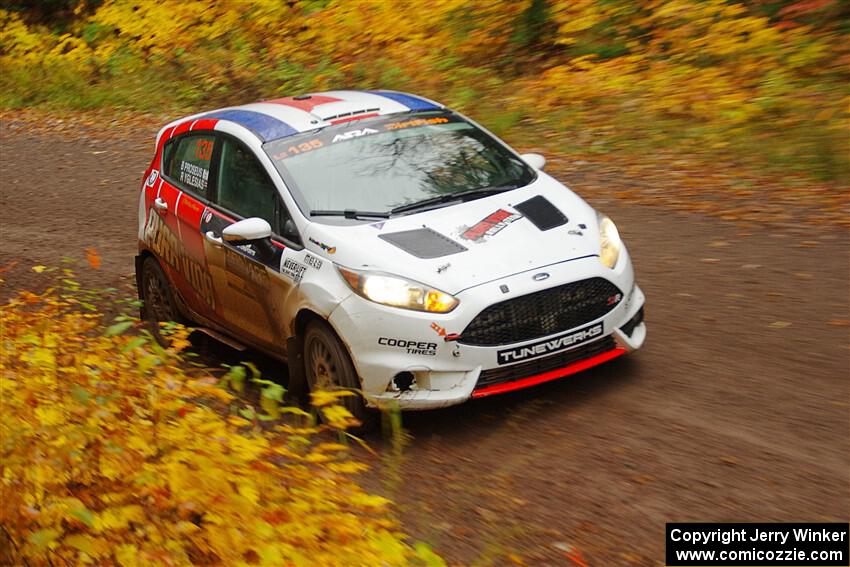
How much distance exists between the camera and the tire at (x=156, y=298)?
336 inches

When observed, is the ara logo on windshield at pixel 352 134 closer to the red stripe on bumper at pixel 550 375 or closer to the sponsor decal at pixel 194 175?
the sponsor decal at pixel 194 175

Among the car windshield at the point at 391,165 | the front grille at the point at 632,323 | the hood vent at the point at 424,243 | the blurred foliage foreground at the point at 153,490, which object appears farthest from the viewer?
the car windshield at the point at 391,165

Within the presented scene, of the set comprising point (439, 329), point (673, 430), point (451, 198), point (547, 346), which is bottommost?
point (673, 430)

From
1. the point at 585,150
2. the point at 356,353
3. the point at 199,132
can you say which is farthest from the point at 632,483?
the point at 585,150

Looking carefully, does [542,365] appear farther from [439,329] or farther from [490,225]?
[490,225]

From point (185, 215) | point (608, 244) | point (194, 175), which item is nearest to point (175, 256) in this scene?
point (185, 215)

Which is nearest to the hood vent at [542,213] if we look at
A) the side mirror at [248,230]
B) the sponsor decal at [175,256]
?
the side mirror at [248,230]

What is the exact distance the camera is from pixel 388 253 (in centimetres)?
625

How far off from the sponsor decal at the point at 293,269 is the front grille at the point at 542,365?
4.44 feet

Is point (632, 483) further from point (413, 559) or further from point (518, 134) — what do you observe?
point (518, 134)

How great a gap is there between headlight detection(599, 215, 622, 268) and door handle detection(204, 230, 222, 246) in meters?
2.69

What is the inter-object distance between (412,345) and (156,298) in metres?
3.53

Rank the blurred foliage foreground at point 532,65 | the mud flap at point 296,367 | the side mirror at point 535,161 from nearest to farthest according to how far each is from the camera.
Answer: the mud flap at point 296,367, the side mirror at point 535,161, the blurred foliage foreground at point 532,65

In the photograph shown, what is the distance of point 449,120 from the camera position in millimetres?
7914
